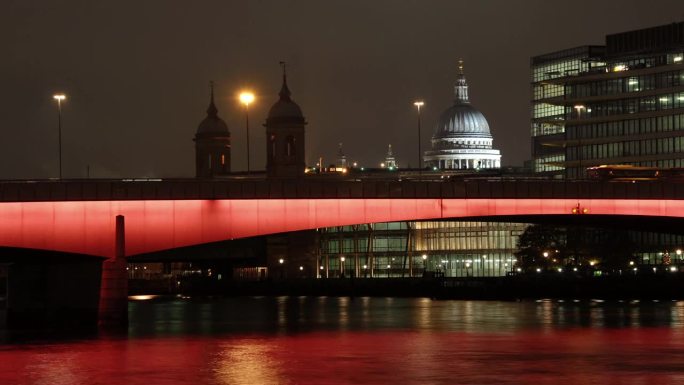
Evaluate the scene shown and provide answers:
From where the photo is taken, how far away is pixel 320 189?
96312 millimetres

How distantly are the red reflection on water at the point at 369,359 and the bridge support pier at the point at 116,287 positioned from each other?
10522mm

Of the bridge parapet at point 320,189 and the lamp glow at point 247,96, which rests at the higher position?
the lamp glow at point 247,96

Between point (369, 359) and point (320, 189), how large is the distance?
33779 millimetres

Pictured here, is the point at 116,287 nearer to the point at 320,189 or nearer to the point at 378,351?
the point at 320,189

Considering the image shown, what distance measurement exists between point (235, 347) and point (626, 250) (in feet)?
330

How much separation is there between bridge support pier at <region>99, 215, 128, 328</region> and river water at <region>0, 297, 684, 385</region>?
2602 mm

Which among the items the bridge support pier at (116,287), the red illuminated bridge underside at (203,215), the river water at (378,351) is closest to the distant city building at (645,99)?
the river water at (378,351)

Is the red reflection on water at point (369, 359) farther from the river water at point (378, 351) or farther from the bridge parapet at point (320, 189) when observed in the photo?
the bridge parapet at point (320, 189)

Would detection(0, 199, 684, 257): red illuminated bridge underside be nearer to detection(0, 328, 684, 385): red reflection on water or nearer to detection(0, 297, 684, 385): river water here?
detection(0, 297, 684, 385): river water

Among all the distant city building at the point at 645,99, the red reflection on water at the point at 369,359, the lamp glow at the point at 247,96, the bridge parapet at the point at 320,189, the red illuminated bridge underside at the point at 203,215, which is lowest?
the red reflection on water at the point at 369,359

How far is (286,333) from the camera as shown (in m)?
84.7

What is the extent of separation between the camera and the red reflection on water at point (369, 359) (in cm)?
5522

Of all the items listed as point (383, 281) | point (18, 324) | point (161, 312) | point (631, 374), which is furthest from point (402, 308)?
point (631, 374)

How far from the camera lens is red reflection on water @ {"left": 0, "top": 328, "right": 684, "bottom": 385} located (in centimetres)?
5522
